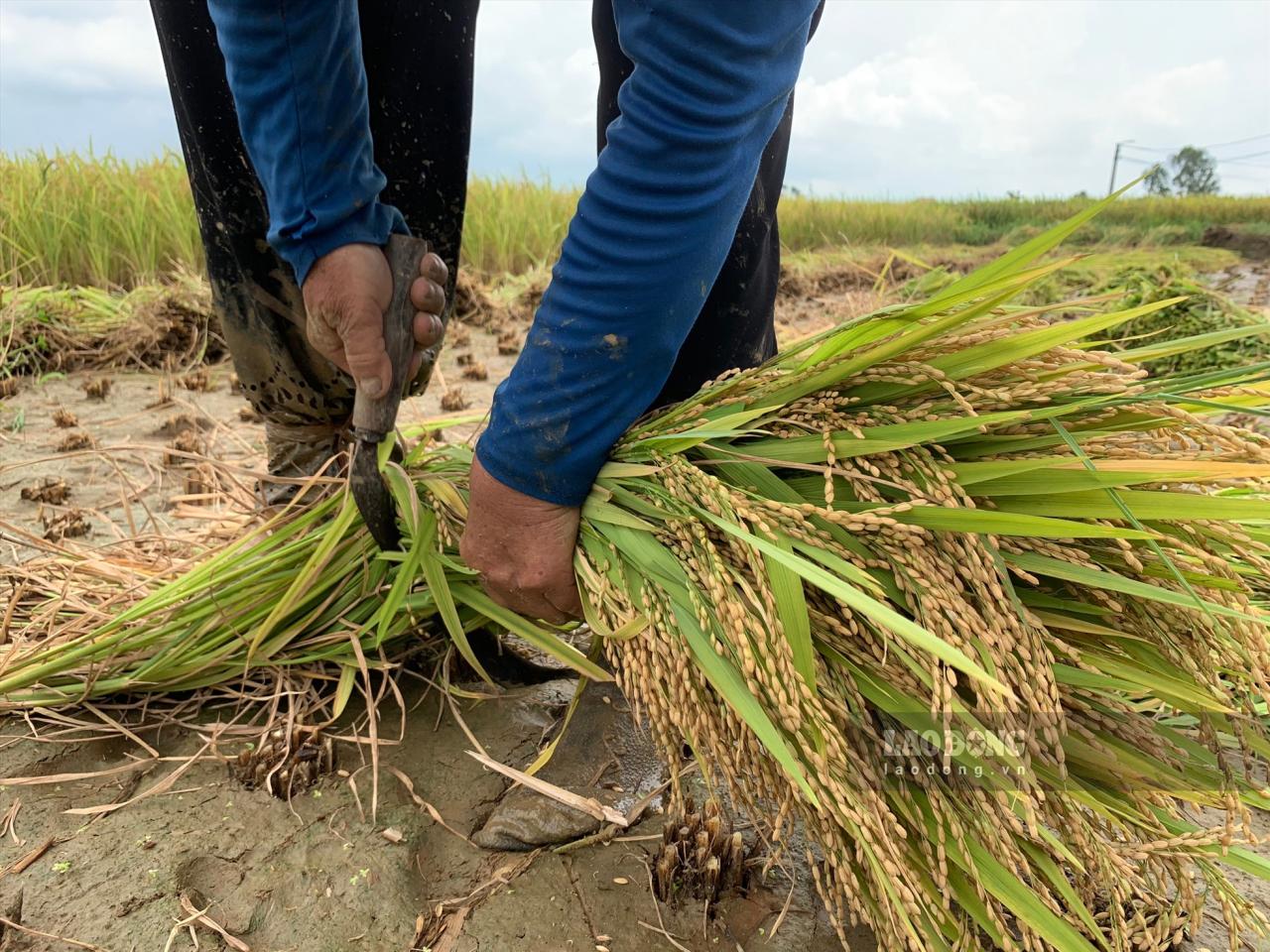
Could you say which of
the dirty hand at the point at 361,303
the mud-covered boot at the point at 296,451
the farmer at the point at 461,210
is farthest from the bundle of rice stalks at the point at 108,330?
the dirty hand at the point at 361,303

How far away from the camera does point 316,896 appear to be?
1369mm

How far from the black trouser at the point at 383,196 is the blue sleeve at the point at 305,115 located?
1.38 feet

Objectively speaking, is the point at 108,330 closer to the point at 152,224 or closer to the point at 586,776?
the point at 152,224

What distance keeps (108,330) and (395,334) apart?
4.13 m

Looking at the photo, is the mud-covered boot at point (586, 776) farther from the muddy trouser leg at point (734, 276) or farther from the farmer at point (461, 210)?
the muddy trouser leg at point (734, 276)

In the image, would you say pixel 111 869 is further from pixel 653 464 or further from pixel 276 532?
pixel 653 464

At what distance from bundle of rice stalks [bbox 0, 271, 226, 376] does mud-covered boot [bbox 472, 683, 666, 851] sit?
12.6 feet

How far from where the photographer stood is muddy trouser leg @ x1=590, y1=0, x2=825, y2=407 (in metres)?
1.83

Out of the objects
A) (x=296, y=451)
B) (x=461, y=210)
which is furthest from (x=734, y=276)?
(x=296, y=451)

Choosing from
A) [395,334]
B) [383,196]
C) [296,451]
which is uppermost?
[383,196]

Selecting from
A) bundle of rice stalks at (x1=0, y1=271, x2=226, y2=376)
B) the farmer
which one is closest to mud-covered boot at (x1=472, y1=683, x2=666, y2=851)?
the farmer

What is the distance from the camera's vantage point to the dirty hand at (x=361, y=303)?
5.15 ft

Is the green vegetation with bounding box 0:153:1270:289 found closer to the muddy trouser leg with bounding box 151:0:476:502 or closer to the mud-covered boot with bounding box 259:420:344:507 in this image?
the muddy trouser leg with bounding box 151:0:476:502

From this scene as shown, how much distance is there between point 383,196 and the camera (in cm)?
208
